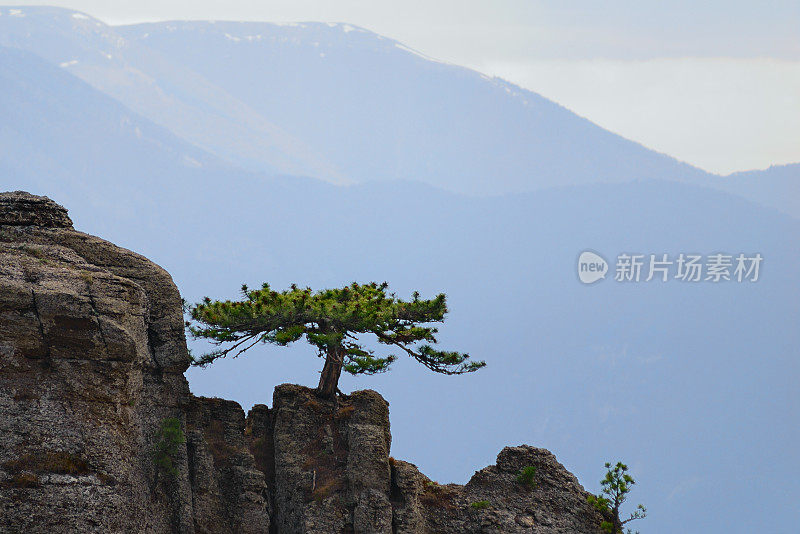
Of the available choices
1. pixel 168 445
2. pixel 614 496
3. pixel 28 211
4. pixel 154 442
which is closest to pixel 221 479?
pixel 168 445

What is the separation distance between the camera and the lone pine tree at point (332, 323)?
91.1 ft

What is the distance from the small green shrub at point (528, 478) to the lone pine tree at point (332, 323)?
3576 mm

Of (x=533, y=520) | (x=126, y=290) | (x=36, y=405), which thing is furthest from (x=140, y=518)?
(x=533, y=520)

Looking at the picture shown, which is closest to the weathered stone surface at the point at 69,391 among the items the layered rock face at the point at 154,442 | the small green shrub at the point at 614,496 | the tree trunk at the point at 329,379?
the layered rock face at the point at 154,442

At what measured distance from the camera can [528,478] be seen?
29.5 metres

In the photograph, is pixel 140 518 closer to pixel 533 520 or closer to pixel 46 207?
pixel 46 207

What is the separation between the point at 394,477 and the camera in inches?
1107

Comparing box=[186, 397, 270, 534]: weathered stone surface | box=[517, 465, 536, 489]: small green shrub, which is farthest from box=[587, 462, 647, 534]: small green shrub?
box=[186, 397, 270, 534]: weathered stone surface

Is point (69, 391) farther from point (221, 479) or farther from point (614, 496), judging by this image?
point (614, 496)

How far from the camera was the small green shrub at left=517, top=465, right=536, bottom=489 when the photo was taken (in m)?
29.5

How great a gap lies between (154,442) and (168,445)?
0.40 meters

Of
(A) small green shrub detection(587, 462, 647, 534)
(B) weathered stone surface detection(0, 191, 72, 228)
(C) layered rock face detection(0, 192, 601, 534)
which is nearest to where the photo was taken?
(C) layered rock face detection(0, 192, 601, 534)

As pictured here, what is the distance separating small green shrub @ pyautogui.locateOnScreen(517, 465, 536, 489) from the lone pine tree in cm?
358

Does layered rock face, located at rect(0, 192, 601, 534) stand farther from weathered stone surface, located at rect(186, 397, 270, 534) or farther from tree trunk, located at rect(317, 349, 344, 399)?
tree trunk, located at rect(317, 349, 344, 399)
